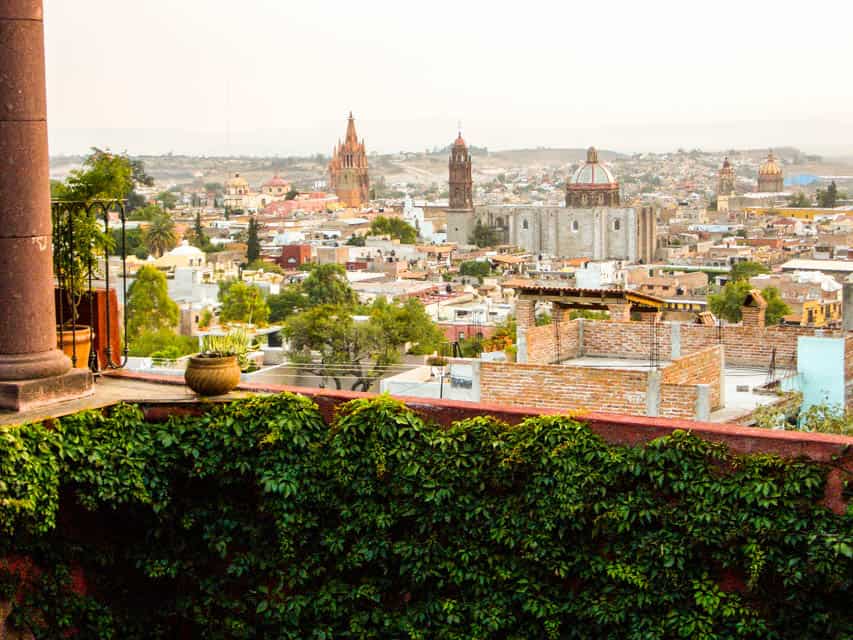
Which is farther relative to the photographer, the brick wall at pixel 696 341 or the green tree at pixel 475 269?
the green tree at pixel 475 269

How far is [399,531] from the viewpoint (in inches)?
228

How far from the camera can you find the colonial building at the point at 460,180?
448 feet

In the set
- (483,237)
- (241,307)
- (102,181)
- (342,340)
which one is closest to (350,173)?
(483,237)

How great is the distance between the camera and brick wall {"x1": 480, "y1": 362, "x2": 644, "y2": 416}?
32.9 ft

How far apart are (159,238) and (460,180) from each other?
199 ft

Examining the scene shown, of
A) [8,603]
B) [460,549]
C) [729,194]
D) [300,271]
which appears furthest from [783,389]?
[729,194]

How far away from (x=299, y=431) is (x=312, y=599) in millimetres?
709

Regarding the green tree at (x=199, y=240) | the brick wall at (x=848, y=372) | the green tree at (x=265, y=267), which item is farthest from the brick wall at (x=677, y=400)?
the green tree at (x=199, y=240)

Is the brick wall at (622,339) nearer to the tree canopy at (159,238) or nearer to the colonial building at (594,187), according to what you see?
the tree canopy at (159,238)

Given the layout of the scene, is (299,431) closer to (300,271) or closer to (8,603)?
(8,603)

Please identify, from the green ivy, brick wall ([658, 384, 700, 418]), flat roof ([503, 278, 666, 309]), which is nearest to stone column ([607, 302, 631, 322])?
flat roof ([503, 278, 666, 309])

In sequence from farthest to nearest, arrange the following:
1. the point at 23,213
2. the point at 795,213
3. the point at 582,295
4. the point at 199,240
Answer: the point at 795,213 < the point at 199,240 < the point at 582,295 < the point at 23,213

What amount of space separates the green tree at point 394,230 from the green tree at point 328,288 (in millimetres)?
52756

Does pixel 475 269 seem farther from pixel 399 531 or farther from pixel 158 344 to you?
pixel 399 531
